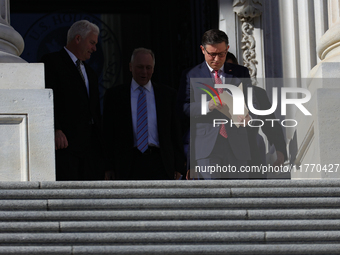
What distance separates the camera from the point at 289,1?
11062 millimetres

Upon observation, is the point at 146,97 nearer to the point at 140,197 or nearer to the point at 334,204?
the point at 140,197

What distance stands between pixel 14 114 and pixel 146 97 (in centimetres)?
141

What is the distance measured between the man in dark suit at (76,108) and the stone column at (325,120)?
6.70ft

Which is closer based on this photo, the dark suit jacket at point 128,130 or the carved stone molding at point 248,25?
the dark suit jacket at point 128,130

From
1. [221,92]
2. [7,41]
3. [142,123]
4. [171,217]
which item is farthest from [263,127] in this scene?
[7,41]

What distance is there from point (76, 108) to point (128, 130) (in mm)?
544

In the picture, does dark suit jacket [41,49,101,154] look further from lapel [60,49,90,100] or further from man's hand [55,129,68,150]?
man's hand [55,129,68,150]

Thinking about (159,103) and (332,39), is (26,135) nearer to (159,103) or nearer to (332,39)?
(159,103)

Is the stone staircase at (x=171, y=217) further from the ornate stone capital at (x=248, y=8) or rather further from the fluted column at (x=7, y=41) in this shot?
the ornate stone capital at (x=248, y=8)

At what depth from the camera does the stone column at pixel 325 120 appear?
24.4 feet

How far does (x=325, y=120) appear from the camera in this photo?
295 inches

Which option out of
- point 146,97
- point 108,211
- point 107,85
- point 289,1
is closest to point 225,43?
point 146,97

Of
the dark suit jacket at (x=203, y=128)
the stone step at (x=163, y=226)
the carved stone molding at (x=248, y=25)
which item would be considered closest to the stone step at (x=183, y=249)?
the stone step at (x=163, y=226)

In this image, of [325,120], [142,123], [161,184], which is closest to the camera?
[161,184]
